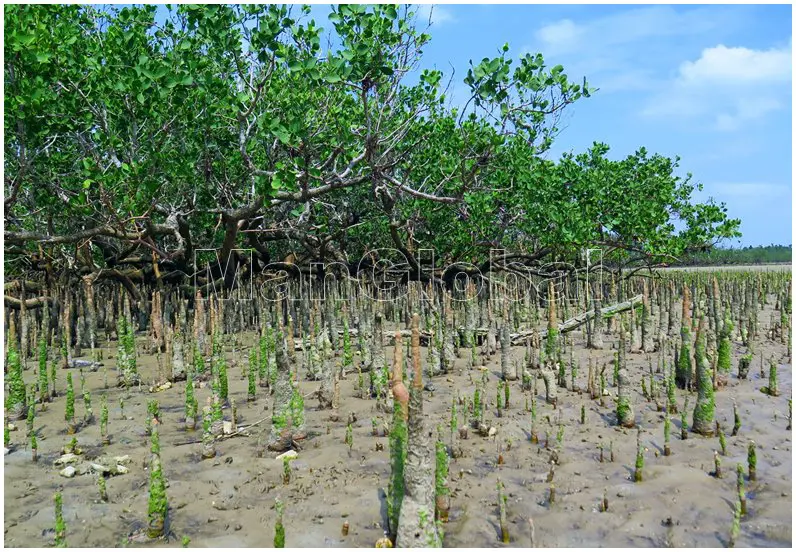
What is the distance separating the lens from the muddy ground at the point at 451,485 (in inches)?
126

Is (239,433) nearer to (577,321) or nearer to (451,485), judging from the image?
(451,485)

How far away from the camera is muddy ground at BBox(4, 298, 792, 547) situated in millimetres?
3195

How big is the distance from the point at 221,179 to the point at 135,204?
7.82 feet

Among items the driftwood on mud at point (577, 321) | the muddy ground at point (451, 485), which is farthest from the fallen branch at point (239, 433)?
the driftwood on mud at point (577, 321)

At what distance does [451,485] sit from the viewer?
3748mm

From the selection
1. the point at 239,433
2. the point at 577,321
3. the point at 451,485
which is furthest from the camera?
the point at 577,321

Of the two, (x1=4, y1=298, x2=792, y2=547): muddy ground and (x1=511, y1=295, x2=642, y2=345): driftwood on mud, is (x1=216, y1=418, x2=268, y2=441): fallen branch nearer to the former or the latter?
(x1=4, y1=298, x2=792, y2=547): muddy ground

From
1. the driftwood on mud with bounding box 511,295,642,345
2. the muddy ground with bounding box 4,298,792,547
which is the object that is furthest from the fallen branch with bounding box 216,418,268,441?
the driftwood on mud with bounding box 511,295,642,345

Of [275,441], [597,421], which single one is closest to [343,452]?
[275,441]

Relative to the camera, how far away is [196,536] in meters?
3.19

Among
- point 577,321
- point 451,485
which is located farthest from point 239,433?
point 577,321

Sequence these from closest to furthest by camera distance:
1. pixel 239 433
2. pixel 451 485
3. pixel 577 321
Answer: pixel 451 485 < pixel 239 433 < pixel 577 321

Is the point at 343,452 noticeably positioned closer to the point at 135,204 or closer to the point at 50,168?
the point at 135,204

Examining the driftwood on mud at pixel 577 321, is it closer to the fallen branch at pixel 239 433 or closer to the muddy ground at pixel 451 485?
the muddy ground at pixel 451 485
